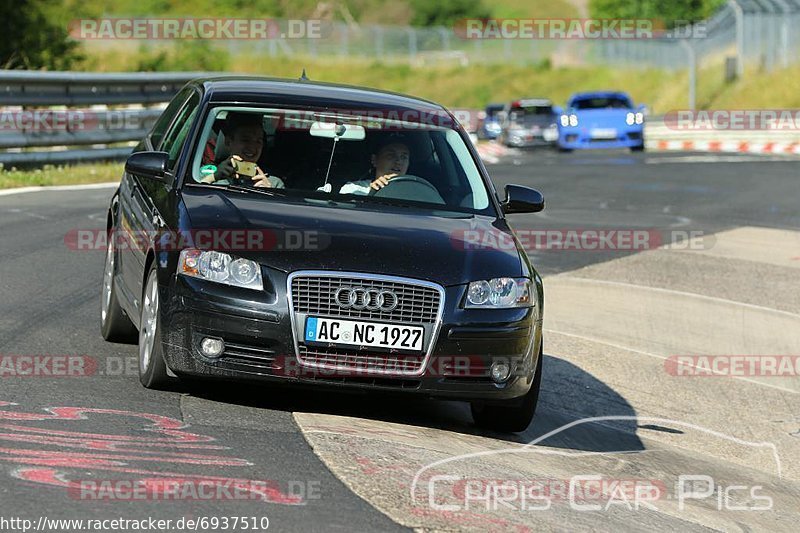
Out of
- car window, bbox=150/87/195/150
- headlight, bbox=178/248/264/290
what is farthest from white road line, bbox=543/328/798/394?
headlight, bbox=178/248/264/290

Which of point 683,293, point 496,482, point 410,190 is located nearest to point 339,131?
point 410,190

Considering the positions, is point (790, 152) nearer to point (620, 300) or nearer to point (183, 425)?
A: point (620, 300)

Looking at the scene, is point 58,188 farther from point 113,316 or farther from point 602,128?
point 602,128

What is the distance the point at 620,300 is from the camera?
41.6ft

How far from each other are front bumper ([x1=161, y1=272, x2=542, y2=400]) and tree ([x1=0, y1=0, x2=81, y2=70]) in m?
20.4

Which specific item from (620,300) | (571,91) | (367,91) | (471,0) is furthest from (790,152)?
(471,0)

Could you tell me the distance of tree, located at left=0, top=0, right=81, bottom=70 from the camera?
27469 millimetres

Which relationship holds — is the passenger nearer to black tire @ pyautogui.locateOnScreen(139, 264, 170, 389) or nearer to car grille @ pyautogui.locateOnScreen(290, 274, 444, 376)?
black tire @ pyautogui.locateOnScreen(139, 264, 170, 389)

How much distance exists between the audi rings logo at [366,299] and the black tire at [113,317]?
2224 mm

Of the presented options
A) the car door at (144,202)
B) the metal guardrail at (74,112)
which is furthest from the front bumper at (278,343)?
the metal guardrail at (74,112)

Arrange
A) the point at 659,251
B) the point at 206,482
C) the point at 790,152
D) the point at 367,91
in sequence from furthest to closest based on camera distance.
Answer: the point at 790,152, the point at 659,251, the point at 367,91, the point at 206,482

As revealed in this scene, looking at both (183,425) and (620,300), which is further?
(620,300)

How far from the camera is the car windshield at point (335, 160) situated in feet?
26.6

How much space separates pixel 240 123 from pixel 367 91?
1.00m
